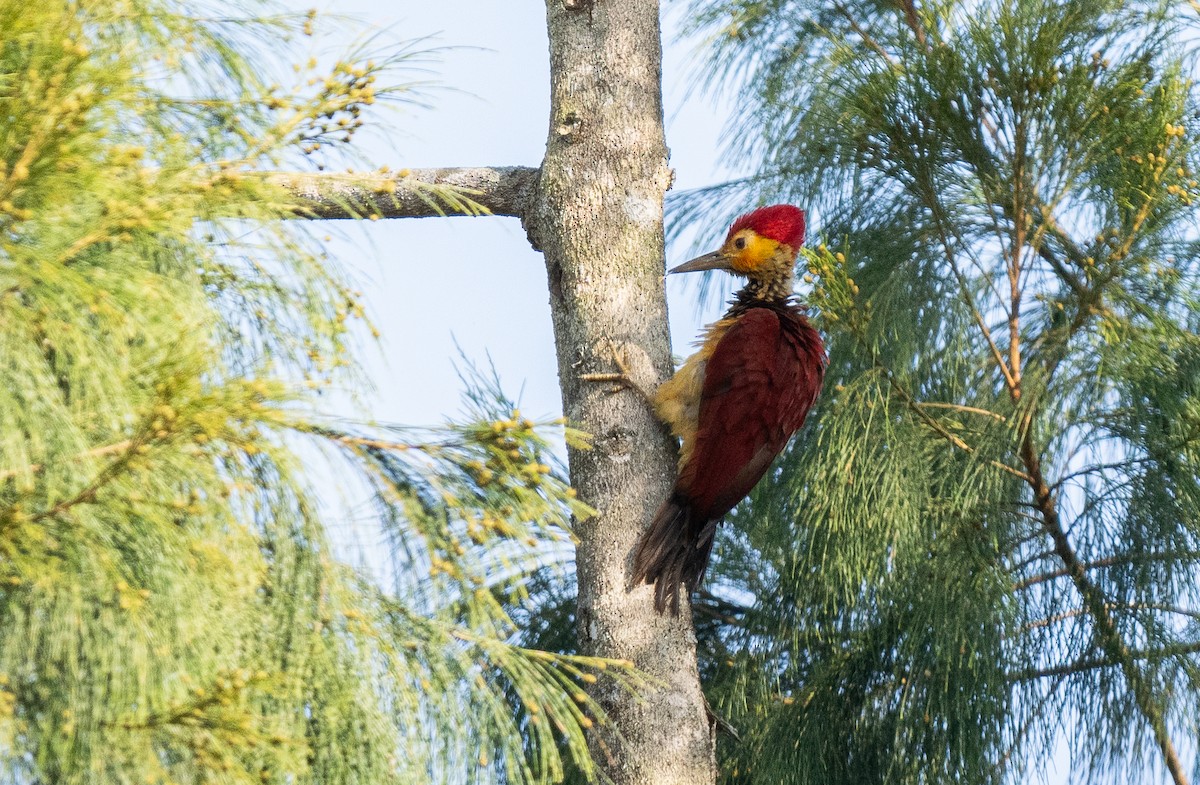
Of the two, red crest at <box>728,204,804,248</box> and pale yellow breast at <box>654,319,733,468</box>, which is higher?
red crest at <box>728,204,804,248</box>

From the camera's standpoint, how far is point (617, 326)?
2639 mm

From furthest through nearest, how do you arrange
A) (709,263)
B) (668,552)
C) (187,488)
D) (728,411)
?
(709,263) → (728,411) → (668,552) → (187,488)

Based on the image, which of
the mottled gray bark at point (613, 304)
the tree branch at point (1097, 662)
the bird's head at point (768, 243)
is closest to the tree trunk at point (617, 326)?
the mottled gray bark at point (613, 304)

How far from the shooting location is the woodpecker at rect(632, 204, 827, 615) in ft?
8.45

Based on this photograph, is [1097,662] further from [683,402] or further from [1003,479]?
[683,402]

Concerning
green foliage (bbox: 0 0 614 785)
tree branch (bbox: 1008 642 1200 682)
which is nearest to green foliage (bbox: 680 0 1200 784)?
tree branch (bbox: 1008 642 1200 682)

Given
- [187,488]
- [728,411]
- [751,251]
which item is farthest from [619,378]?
[187,488]

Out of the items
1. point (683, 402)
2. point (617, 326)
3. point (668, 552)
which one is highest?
point (617, 326)

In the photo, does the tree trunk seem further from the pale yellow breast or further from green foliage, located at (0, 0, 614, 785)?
green foliage, located at (0, 0, 614, 785)

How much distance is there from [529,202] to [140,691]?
172 centimetres

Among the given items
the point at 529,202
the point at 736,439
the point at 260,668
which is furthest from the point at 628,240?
the point at 260,668

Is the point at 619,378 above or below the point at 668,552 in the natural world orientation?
above

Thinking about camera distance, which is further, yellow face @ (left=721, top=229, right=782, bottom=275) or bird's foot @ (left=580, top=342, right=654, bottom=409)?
yellow face @ (left=721, top=229, right=782, bottom=275)

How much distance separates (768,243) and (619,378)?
803 mm
